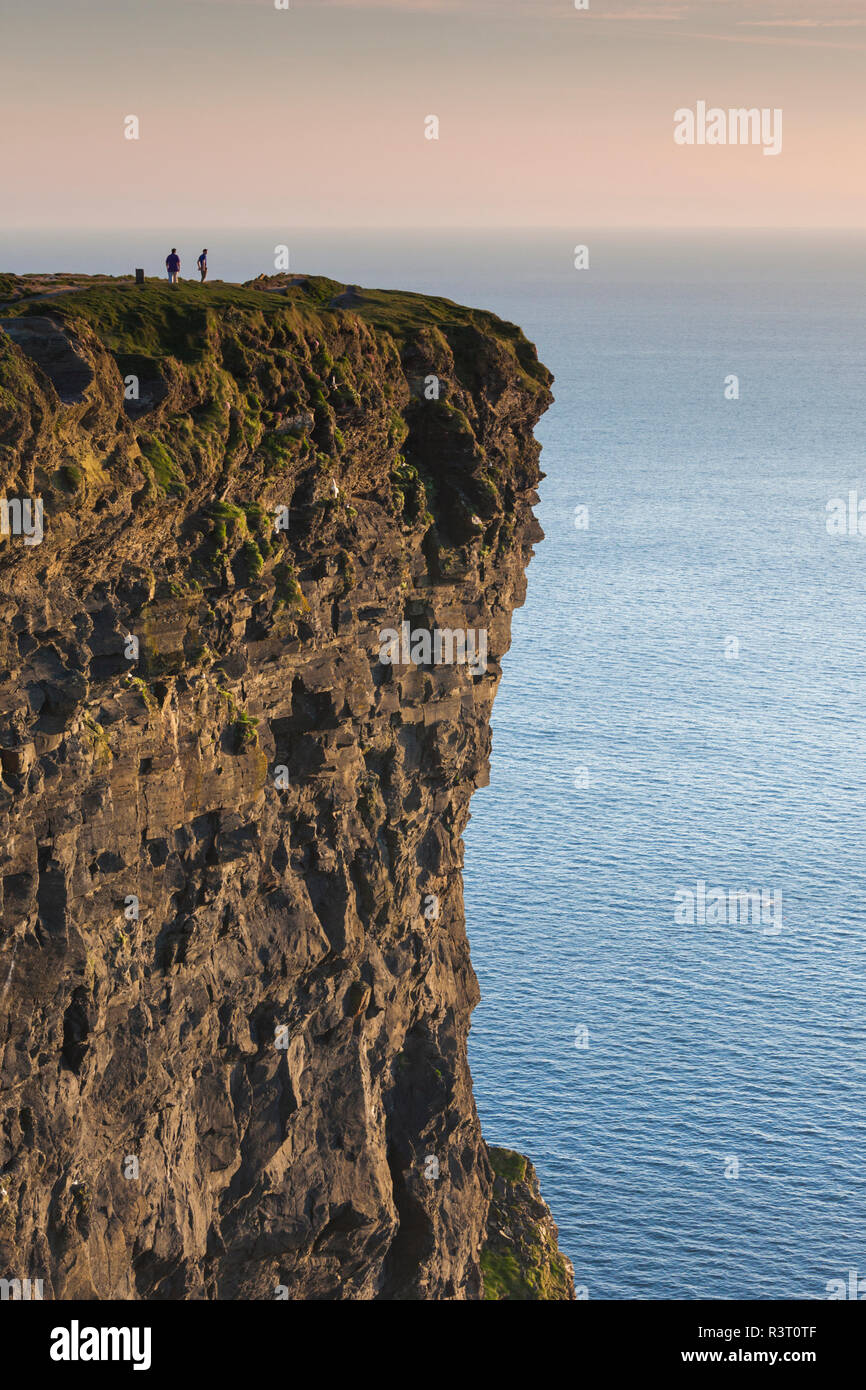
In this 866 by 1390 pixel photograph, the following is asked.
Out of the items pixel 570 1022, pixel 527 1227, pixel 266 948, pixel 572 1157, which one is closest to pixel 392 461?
pixel 266 948

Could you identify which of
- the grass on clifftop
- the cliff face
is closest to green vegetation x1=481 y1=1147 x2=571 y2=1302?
the cliff face

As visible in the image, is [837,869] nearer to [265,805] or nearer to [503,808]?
[503,808]

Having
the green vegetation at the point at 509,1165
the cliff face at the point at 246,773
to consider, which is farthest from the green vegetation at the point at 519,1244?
the cliff face at the point at 246,773

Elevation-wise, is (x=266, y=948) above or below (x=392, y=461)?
below

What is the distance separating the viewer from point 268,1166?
58.2m

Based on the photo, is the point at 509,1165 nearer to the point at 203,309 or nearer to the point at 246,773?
the point at 246,773

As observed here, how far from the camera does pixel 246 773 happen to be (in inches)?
2106

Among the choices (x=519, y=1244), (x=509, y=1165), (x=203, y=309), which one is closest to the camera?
(x=203, y=309)

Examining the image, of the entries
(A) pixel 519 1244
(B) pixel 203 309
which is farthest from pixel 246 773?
(A) pixel 519 1244

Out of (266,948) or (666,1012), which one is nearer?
(266,948)

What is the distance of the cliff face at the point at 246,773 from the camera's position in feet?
148

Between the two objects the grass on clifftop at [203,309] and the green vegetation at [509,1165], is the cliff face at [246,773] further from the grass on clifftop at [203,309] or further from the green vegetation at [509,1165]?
the green vegetation at [509,1165]

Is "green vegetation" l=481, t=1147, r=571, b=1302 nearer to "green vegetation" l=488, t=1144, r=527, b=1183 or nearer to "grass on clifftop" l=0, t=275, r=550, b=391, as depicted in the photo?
"green vegetation" l=488, t=1144, r=527, b=1183

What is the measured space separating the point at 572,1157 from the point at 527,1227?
42902 mm
